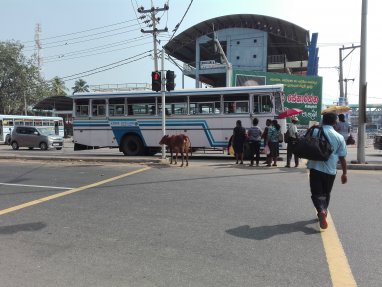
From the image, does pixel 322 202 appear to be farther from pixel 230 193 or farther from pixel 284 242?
pixel 230 193

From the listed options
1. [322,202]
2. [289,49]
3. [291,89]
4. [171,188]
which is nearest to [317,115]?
[291,89]

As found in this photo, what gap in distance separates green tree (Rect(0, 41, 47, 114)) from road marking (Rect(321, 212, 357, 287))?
62253 mm

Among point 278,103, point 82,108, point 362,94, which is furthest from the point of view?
point 82,108

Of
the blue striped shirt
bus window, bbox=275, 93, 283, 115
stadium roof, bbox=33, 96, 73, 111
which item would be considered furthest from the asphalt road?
stadium roof, bbox=33, 96, 73, 111

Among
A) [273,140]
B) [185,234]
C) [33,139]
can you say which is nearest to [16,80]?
[33,139]

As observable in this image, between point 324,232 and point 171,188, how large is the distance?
443 centimetres

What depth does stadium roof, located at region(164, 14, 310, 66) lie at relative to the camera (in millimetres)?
63531

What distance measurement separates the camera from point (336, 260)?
4801mm

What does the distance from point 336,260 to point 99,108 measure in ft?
54.3

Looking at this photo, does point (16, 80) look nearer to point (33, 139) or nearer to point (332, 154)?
point (33, 139)

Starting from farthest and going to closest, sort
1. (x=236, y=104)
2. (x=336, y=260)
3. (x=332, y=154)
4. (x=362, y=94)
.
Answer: (x=236, y=104), (x=362, y=94), (x=332, y=154), (x=336, y=260)

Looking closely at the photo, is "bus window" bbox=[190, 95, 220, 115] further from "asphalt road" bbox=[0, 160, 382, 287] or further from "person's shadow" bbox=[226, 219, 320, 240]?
"person's shadow" bbox=[226, 219, 320, 240]

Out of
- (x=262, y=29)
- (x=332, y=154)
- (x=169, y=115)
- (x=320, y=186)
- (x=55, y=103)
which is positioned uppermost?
(x=262, y=29)

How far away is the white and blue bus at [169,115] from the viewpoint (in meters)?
17.3
